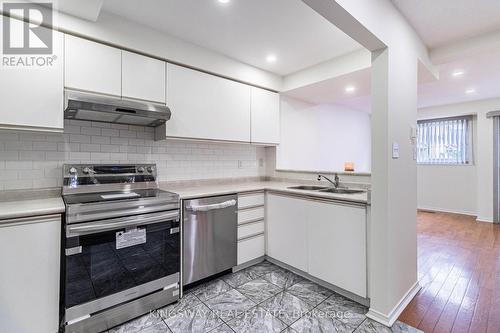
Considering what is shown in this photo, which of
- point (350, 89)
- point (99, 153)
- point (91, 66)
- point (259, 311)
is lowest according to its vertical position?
point (259, 311)

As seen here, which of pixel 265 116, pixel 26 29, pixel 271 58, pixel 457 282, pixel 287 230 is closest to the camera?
pixel 26 29

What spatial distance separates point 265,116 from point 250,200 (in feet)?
3.98

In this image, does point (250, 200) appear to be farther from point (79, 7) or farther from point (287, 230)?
point (79, 7)

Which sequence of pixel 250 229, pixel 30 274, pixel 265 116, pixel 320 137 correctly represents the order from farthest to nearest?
1. pixel 320 137
2. pixel 265 116
3. pixel 250 229
4. pixel 30 274

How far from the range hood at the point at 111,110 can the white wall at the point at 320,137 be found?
1892 mm

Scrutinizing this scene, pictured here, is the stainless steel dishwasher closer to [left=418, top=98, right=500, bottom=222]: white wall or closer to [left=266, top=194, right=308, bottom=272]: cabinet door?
[left=266, top=194, right=308, bottom=272]: cabinet door

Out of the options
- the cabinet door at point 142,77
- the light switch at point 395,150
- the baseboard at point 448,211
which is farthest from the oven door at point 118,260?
the baseboard at point 448,211

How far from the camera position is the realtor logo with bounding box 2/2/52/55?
1.66 meters

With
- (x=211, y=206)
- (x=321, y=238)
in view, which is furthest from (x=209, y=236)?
(x=321, y=238)

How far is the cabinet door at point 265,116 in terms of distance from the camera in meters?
3.18

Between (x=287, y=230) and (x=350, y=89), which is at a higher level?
(x=350, y=89)

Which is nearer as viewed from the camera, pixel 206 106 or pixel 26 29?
pixel 26 29

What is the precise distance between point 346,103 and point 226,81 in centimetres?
328

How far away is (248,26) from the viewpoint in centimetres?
220
